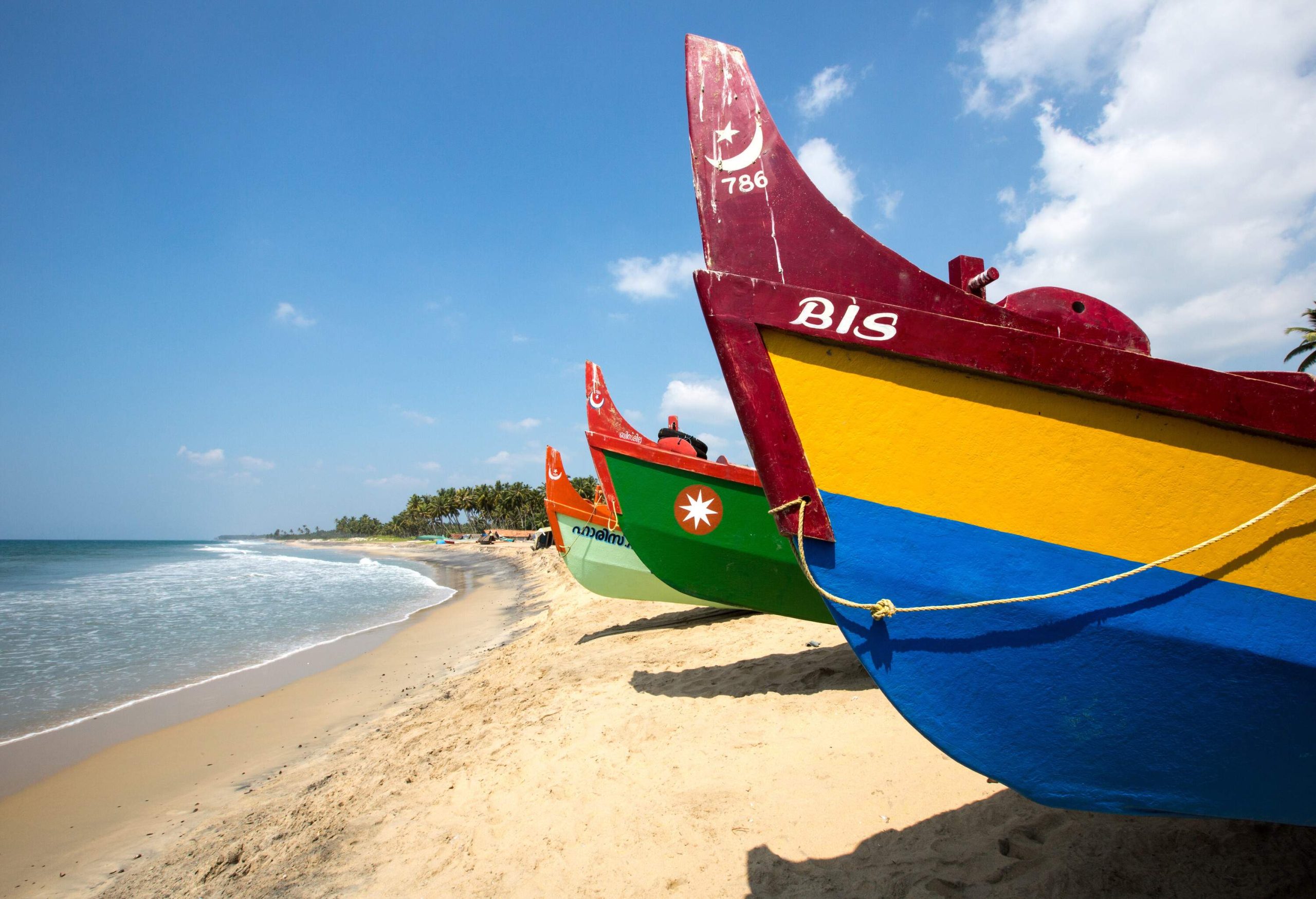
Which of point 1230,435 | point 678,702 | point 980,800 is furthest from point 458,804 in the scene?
point 1230,435

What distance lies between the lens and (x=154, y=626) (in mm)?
16281

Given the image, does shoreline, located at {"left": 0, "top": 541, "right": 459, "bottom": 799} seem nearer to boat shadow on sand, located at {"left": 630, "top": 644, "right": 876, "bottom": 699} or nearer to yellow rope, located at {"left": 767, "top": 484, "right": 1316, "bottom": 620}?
boat shadow on sand, located at {"left": 630, "top": 644, "right": 876, "bottom": 699}

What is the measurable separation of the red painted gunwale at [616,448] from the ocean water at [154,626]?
818cm

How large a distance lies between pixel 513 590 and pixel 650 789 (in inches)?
859

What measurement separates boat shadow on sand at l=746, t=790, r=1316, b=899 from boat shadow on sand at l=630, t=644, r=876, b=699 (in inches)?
83.6

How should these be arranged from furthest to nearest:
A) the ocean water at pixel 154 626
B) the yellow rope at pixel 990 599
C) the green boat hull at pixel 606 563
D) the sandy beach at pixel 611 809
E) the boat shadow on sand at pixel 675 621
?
the green boat hull at pixel 606 563 → the boat shadow on sand at pixel 675 621 → the ocean water at pixel 154 626 → the sandy beach at pixel 611 809 → the yellow rope at pixel 990 599

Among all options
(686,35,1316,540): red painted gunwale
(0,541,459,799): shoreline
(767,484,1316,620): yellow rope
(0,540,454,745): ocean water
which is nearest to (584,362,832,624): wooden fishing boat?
(767,484,1316,620): yellow rope

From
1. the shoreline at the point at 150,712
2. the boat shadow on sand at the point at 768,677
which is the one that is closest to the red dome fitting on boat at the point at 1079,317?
the boat shadow on sand at the point at 768,677

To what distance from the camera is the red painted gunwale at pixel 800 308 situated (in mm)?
1907

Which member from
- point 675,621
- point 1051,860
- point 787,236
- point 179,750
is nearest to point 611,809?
point 1051,860

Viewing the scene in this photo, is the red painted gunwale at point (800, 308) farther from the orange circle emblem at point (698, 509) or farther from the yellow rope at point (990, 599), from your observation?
the orange circle emblem at point (698, 509)

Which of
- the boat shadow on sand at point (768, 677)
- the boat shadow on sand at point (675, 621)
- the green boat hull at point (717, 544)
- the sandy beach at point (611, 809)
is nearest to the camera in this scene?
the sandy beach at point (611, 809)

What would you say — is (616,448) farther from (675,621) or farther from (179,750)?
(179,750)

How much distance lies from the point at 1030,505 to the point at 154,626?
68.4ft
